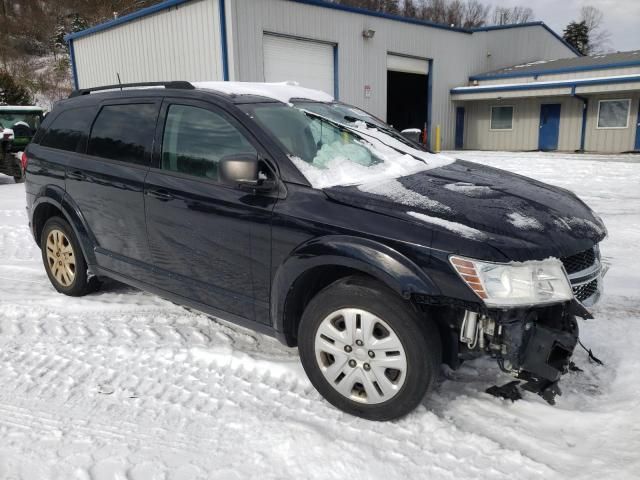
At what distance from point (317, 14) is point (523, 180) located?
48.8 feet

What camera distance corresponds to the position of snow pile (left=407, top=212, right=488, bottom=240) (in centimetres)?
245

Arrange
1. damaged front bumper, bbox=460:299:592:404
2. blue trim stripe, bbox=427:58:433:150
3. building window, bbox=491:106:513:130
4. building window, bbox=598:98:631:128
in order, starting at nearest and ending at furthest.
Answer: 1. damaged front bumper, bbox=460:299:592:404
2. building window, bbox=598:98:631:128
3. blue trim stripe, bbox=427:58:433:150
4. building window, bbox=491:106:513:130

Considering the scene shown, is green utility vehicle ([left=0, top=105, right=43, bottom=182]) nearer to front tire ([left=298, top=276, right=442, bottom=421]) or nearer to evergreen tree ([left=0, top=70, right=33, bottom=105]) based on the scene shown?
front tire ([left=298, top=276, right=442, bottom=421])

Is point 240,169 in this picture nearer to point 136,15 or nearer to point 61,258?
point 61,258

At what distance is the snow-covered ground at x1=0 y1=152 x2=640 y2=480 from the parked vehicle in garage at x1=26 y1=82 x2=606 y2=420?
0.27 metres

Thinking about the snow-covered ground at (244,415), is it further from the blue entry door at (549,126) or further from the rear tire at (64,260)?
the blue entry door at (549,126)

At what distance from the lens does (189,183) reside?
11.1 ft

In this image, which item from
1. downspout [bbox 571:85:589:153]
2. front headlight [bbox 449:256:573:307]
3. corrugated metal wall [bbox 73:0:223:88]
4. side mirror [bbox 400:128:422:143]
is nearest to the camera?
front headlight [bbox 449:256:573:307]

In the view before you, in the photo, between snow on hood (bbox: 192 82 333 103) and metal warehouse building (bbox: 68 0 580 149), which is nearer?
snow on hood (bbox: 192 82 333 103)

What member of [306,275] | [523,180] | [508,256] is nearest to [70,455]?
[306,275]

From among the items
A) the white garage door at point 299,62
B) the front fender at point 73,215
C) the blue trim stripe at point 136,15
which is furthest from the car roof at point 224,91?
the blue trim stripe at point 136,15

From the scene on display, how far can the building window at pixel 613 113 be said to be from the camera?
65.3 feet

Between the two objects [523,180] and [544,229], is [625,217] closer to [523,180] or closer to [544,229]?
[523,180]

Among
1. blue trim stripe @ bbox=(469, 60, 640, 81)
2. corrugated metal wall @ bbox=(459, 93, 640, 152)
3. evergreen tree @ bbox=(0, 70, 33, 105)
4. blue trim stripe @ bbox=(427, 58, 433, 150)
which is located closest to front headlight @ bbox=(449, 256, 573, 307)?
blue trim stripe @ bbox=(427, 58, 433, 150)
